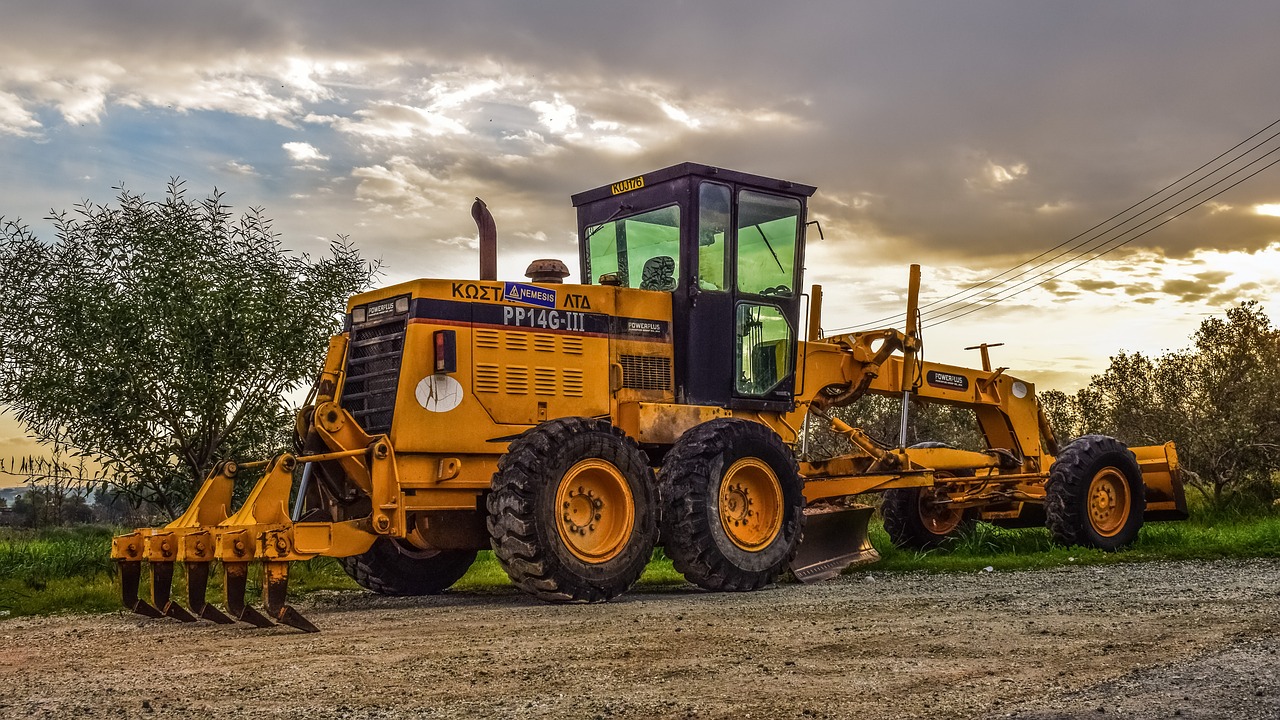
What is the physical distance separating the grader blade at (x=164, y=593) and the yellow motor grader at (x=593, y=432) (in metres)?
0.02

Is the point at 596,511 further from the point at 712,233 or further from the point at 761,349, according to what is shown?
the point at 712,233

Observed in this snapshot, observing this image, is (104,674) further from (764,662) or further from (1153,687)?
(1153,687)

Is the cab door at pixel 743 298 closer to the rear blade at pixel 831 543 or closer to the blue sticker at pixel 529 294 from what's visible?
the rear blade at pixel 831 543

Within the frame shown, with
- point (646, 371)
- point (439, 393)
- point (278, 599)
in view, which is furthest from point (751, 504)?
point (278, 599)

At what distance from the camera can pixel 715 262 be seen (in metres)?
11.6

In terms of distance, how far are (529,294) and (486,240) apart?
0.81 metres

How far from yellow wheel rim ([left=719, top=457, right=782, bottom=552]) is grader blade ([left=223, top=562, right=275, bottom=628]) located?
4.09 meters

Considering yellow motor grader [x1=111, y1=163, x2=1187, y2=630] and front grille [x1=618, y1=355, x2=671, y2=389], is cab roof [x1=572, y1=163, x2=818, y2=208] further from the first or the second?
front grille [x1=618, y1=355, x2=671, y2=389]

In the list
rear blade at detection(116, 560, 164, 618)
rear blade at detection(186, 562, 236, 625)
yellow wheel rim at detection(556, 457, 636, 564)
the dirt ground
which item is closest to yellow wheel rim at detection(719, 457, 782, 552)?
the dirt ground

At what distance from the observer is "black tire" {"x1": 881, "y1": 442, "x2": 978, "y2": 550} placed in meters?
14.7

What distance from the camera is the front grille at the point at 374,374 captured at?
10.0 meters

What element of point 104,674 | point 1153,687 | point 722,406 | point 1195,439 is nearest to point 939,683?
point 1153,687

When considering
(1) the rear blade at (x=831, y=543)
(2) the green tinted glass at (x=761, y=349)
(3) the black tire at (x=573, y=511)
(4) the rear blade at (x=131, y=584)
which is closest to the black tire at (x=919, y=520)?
(1) the rear blade at (x=831, y=543)

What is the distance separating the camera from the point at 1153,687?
18.2ft
